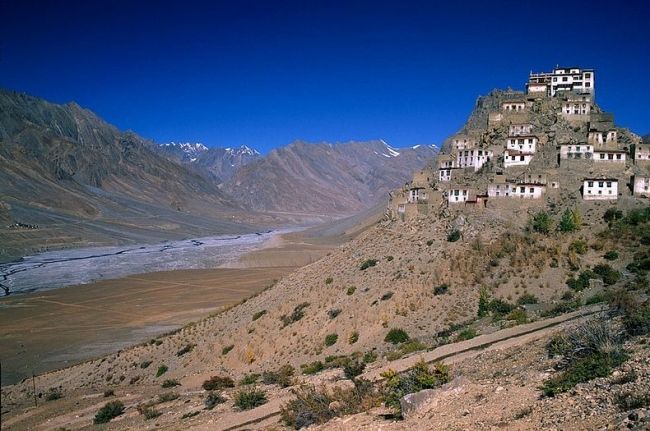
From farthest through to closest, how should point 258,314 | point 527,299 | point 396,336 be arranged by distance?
1. point 258,314
2. point 527,299
3. point 396,336

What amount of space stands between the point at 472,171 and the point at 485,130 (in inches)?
417

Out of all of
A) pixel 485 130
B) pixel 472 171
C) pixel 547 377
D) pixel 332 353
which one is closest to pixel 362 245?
pixel 472 171

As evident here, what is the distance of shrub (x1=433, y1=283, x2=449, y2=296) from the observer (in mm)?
30552

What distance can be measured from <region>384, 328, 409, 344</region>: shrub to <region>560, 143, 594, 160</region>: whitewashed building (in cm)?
2589

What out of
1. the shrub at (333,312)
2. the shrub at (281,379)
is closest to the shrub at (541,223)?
the shrub at (333,312)

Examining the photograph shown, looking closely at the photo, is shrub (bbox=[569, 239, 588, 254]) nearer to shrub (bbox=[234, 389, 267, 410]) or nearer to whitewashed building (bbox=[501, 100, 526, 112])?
shrub (bbox=[234, 389, 267, 410])

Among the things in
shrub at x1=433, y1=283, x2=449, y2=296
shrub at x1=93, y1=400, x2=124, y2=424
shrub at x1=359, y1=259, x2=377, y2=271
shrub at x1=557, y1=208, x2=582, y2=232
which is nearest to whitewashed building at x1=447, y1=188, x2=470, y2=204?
shrub at x1=557, y1=208, x2=582, y2=232

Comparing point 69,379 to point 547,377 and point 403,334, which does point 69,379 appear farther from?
point 547,377

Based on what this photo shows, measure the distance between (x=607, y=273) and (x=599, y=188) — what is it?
12.9 m

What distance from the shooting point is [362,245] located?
4384 centimetres

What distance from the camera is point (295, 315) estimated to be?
34.9m

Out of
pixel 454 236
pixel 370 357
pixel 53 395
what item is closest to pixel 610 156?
pixel 454 236

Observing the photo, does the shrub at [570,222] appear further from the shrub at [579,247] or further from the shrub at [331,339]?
the shrub at [331,339]

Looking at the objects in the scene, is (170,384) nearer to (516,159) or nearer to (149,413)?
(149,413)
